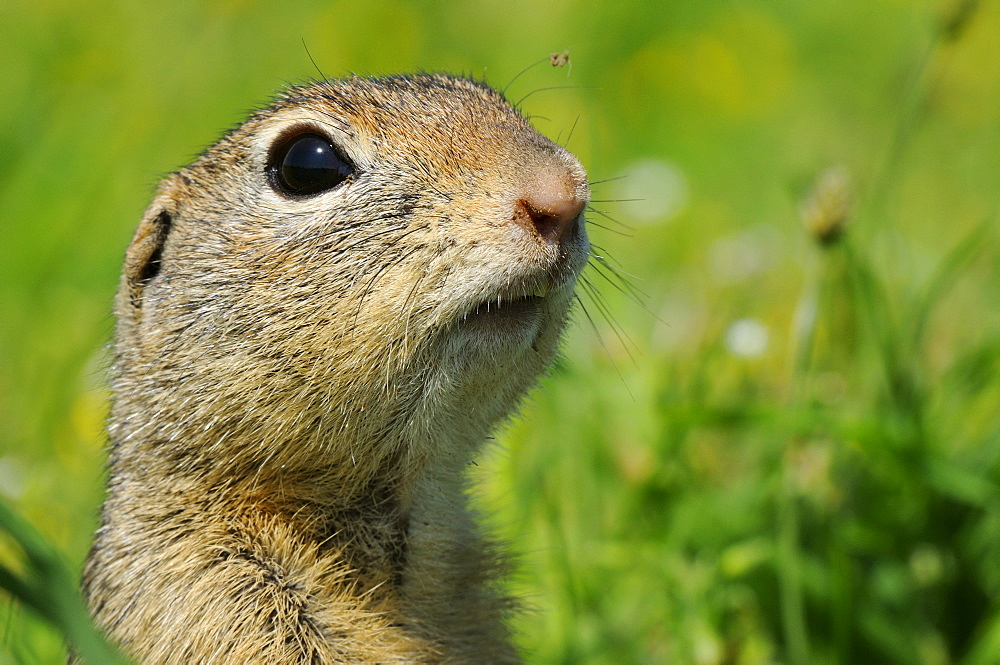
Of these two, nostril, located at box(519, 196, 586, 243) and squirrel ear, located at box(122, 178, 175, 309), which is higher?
squirrel ear, located at box(122, 178, 175, 309)

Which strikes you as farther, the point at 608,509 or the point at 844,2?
the point at 844,2

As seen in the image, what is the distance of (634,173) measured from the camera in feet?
28.3

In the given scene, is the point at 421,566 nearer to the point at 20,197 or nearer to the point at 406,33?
the point at 20,197

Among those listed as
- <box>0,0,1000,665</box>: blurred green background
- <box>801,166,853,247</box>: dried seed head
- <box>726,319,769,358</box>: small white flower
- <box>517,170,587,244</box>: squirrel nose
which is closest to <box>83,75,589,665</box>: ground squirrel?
<box>517,170,587,244</box>: squirrel nose

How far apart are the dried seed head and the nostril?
3.35 feet

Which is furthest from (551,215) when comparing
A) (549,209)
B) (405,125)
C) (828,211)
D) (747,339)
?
(747,339)

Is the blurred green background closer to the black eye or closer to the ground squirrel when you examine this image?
the ground squirrel

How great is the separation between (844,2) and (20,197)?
865 centimetres

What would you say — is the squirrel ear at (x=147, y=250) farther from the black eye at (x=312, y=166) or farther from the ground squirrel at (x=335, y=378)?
the black eye at (x=312, y=166)

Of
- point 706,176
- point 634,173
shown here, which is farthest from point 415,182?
point 706,176

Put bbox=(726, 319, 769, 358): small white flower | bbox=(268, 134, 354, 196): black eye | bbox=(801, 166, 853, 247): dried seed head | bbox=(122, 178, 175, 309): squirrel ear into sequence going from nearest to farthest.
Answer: bbox=(268, 134, 354, 196): black eye → bbox=(801, 166, 853, 247): dried seed head → bbox=(122, 178, 175, 309): squirrel ear → bbox=(726, 319, 769, 358): small white flower

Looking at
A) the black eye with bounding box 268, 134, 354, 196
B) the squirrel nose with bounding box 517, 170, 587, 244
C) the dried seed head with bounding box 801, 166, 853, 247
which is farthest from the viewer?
the dried seed head with bounding box 801, 166, 853, 247

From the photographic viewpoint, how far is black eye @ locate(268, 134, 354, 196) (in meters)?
3.45

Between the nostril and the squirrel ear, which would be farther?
the squirrel ear
